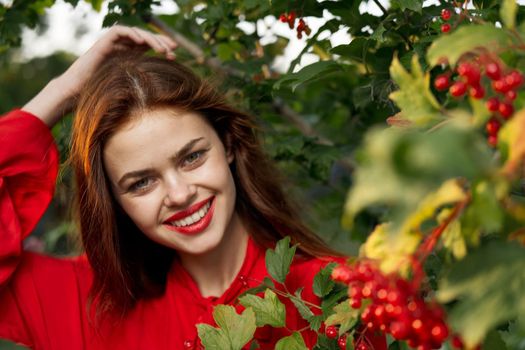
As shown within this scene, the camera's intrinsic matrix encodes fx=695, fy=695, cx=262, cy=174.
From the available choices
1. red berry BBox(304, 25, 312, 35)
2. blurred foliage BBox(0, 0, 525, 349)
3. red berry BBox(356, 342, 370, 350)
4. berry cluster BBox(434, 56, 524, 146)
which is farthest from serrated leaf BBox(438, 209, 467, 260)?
red berry BBox(304, 25, 312, 35)

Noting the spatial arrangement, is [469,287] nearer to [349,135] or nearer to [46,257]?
[46,257]

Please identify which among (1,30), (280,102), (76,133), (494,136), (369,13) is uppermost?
(494,136)

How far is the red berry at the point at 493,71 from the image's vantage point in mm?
743

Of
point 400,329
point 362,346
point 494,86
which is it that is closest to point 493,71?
point 494,86

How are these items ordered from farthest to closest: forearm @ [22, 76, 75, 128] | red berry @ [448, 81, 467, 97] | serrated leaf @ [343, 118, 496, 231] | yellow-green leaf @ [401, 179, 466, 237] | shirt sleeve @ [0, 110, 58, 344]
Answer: forearm @ [22, 76, 75, 128], shirt sleeve @ [0, 110, 58, 344], red berry @ [448, 81, 467, 97], yellow-green leaf @ [401, 179, 466, 237], serrated leaf @ [343, 118, 496, 231]

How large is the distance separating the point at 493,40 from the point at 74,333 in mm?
1337

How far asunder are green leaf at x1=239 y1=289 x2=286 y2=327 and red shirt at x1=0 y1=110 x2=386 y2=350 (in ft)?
1.53

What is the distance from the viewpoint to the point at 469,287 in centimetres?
57

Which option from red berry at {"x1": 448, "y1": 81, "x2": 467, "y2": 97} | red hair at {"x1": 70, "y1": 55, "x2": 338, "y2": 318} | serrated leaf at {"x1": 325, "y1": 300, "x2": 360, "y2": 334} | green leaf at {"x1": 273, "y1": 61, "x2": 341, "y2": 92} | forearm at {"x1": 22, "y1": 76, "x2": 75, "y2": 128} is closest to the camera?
red berry at {"x1": 448, "y1": 81, "x2": 467, "y2": 97}

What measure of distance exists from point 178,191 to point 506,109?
87 cm

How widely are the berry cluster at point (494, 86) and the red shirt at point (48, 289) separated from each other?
0.91m

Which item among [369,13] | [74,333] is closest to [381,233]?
[369,13]

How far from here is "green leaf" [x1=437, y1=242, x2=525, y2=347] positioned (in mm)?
539

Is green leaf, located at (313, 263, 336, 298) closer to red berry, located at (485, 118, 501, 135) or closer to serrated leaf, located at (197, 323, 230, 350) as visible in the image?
serrated leaf, located at (197, 323, 230, 350)
